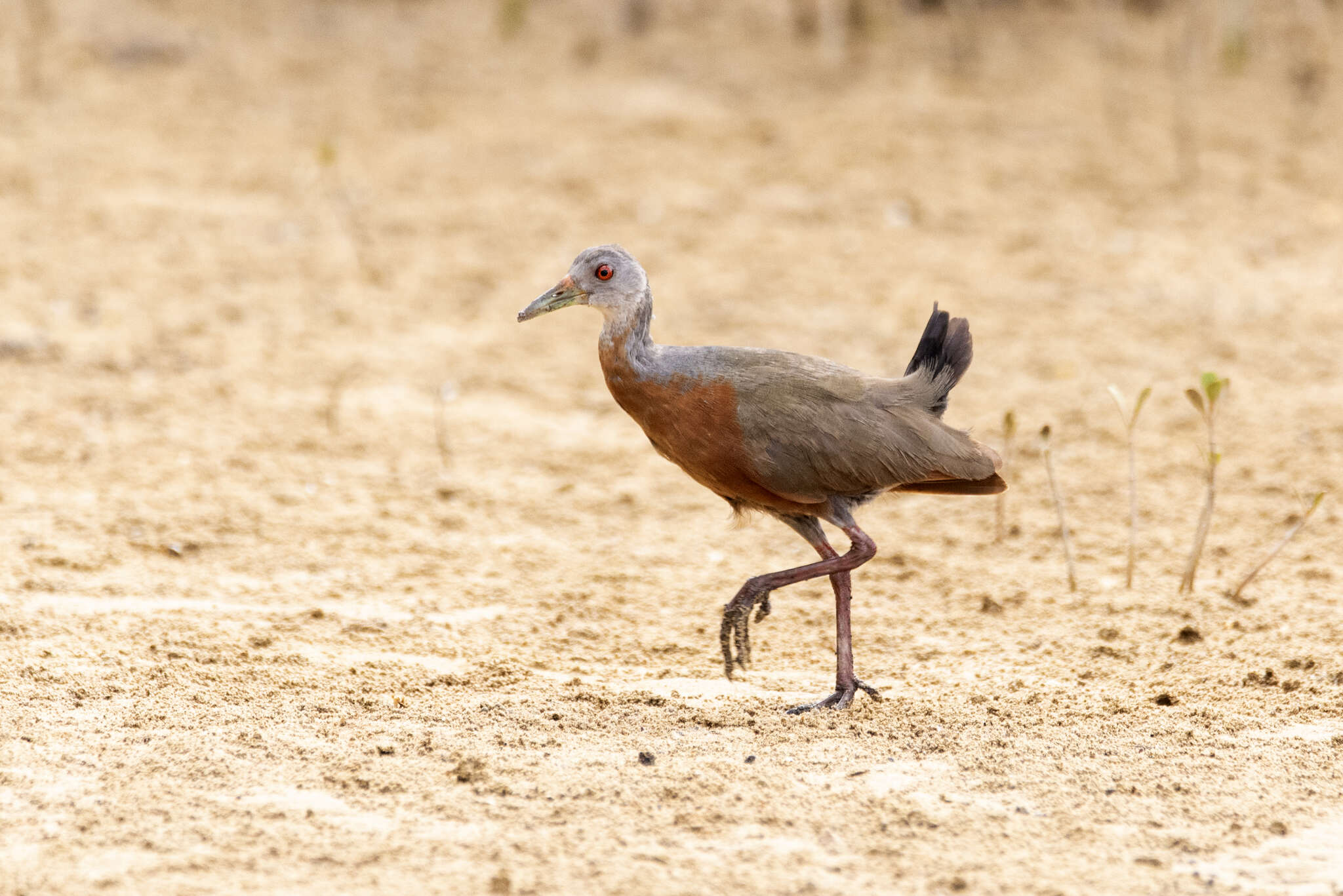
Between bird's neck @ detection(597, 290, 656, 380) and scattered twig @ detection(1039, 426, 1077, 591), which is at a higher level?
bird's neck @ detection(597, 290, 656, 380)

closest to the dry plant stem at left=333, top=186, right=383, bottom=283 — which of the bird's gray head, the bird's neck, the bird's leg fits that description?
the bird's gray head

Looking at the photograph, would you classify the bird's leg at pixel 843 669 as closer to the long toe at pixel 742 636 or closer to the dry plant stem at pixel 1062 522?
the long toe at pixel 742 636

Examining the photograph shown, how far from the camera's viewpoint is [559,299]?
461cm

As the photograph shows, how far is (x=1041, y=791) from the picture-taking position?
3699 millimetres

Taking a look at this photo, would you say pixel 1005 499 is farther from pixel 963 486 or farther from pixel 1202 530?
pixel 963 486

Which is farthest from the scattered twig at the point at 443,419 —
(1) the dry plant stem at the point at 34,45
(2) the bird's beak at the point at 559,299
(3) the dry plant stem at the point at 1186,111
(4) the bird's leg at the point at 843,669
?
(3) the dry plant stem at the point at 1186,111

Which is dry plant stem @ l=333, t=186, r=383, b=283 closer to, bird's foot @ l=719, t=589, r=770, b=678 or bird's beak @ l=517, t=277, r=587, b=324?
bird's beak @ l=517, t=277, r=587, b=324

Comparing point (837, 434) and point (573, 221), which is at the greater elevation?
point (573, 221)

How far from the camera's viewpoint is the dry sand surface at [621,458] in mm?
3537

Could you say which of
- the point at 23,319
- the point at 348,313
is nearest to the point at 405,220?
the point at 348,313

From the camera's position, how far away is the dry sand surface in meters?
→ 3.54

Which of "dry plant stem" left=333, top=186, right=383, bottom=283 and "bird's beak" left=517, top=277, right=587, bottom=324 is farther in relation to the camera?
"dry plant stem" left=333, top=186, right=383, bottom=283

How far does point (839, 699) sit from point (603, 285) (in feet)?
4.82

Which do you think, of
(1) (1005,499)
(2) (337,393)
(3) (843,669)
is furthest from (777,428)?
(2) (337,393)
